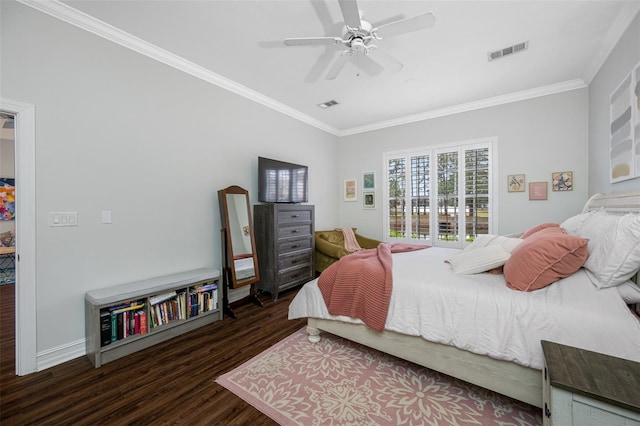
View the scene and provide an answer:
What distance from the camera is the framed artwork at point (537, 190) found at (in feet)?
11.9

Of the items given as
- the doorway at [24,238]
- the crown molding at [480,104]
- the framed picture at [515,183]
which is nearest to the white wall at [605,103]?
the crown molding at [480,104]

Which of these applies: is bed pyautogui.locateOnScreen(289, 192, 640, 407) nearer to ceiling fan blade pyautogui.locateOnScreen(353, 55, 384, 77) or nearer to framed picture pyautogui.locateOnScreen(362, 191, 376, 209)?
ceiling fan blade pyautogui.locateOnScreen(353, 55, 384, 77)

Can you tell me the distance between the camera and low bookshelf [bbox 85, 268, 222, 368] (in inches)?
82.9

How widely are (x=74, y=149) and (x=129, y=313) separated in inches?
58.0

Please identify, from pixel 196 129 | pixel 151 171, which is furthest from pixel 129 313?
pixel 196 129

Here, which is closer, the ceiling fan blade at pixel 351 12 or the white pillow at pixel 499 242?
the ceiling fan blade at pixel 351 12

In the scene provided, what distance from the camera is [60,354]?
2.13 meters

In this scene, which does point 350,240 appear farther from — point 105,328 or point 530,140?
point 105,328

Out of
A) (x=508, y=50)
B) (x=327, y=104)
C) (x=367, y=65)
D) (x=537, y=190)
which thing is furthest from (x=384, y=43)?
(x=537, y=190)

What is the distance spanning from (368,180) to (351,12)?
3584mm

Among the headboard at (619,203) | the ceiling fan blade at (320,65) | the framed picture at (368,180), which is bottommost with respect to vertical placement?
the headboard at (619,203)

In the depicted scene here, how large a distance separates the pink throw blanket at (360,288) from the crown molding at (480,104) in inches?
126

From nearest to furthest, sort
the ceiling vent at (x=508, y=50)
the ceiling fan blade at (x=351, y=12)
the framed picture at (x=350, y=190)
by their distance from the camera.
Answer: the ceiling fan blade at (x=351, y=12) < the ceiling vent at (x=508, y=50) < the framed picture at (x=350, y=190)

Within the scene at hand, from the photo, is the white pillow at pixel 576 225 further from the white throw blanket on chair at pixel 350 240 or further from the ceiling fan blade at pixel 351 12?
the white throw blanket on chair at pixel 350 240
